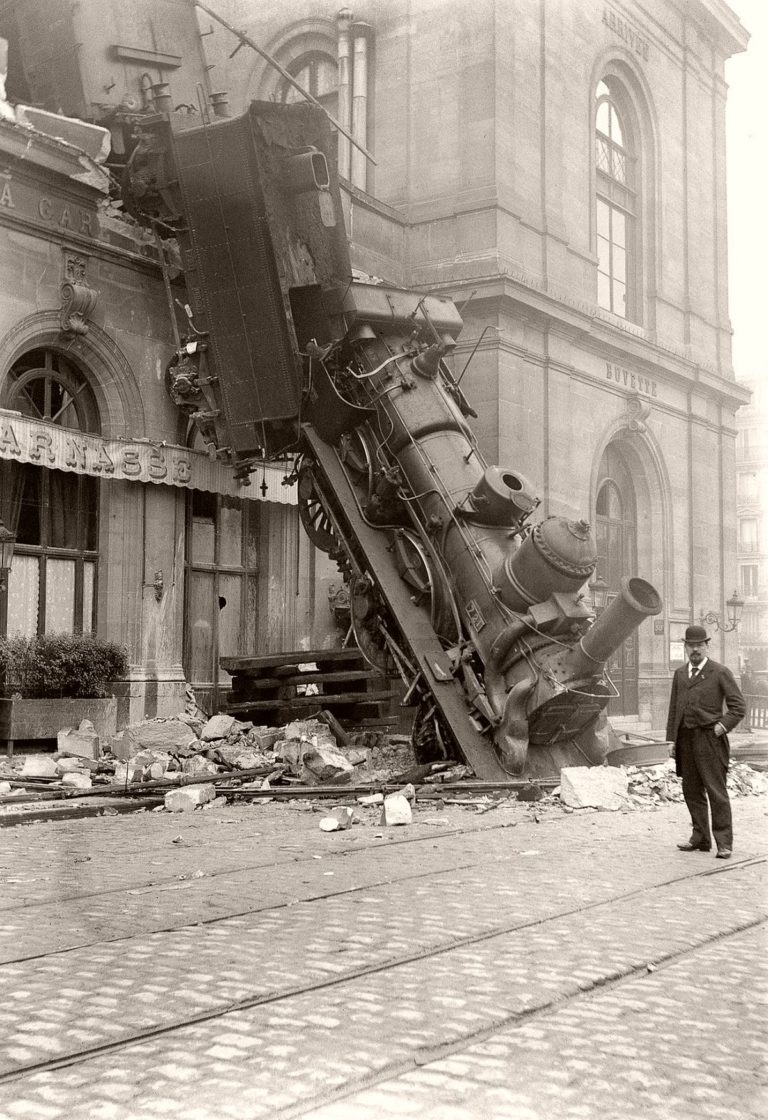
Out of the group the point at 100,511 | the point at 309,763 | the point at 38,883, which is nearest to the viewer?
the point at 38,883

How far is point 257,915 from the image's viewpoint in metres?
6.77

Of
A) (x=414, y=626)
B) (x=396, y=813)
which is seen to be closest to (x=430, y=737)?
(x=414, y=626)

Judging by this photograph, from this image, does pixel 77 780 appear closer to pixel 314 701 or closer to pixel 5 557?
pixel 5 557

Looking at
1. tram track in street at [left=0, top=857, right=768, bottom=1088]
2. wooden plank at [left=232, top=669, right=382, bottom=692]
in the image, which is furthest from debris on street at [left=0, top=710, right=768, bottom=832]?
tram track in street at [left=0, top=857, right=768, bottom=1088]

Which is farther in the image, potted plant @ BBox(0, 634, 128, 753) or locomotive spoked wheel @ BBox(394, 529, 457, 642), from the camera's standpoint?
locomotive spoked wheel @ BBox(394, 529, 457, 642)

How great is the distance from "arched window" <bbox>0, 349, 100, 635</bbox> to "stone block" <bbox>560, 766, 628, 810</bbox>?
731 centimetres

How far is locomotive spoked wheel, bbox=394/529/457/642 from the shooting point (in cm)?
1486

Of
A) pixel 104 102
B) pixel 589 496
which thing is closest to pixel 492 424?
pixel 589 496

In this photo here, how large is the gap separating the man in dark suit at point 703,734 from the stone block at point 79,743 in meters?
7.33

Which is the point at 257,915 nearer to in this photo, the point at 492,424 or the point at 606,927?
the point at 606,927

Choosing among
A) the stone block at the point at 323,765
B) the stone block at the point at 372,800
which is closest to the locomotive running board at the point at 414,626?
the stone block at the point at 323,765

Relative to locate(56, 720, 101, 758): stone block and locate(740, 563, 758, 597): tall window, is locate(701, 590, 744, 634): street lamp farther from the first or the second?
locate(56, 720, 101, 758): stone block

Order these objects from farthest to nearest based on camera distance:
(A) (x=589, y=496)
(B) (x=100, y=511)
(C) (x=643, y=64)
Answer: (C) (x=643, y=64)
(A) (x=589, y=496)
(B) (x=100, y=511)

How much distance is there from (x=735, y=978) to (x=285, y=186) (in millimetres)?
12484
